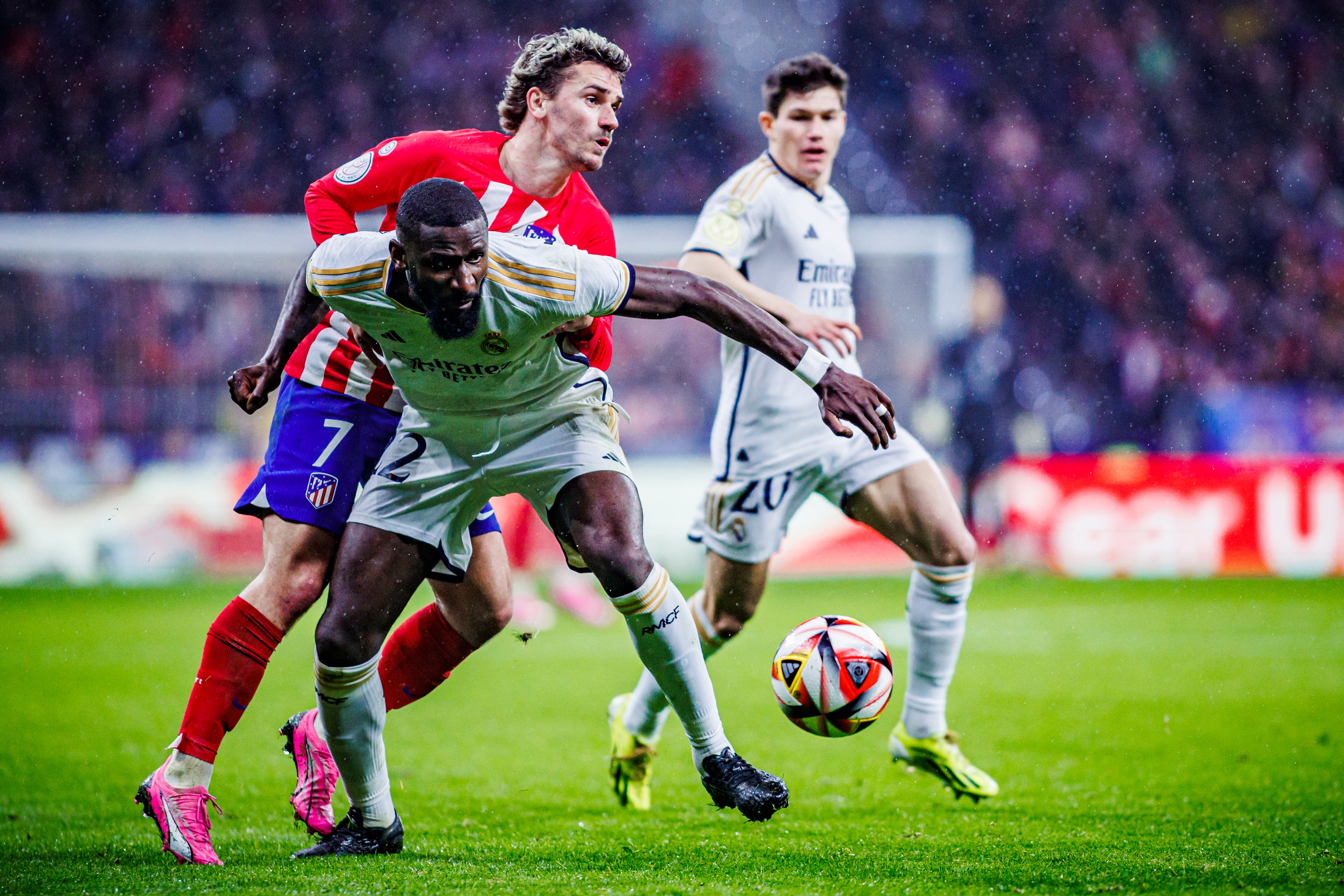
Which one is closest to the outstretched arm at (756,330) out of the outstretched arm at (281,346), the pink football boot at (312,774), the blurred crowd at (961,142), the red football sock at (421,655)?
the outstretched arm at (281,346)

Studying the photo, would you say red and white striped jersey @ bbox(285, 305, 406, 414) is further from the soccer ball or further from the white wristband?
the soccer ball

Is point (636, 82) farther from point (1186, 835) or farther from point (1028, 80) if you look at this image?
point (1186, 835)

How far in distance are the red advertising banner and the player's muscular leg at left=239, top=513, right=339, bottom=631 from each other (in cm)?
912

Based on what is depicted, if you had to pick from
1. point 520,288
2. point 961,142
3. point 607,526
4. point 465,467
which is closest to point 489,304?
point 520,288

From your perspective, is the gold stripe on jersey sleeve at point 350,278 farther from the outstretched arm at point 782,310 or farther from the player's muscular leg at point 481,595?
the outstretched arm at point 782,310

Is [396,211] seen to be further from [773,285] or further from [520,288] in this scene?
[773,285]

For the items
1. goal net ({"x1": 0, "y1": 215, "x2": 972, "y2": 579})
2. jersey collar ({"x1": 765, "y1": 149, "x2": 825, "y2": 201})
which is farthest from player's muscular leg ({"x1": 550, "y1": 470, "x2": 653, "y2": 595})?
goal net ({"x1": 0, "y1": 215, "x2": 972, "y2": 579})

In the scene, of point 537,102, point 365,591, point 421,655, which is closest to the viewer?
point 365,591

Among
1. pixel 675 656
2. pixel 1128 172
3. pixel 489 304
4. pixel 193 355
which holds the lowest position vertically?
pixel 675 656

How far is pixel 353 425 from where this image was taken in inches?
155

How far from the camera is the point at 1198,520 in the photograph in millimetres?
12133

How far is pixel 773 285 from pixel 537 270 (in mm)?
1712

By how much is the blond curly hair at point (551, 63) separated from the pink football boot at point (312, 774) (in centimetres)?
210

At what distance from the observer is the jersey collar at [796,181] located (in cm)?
498
